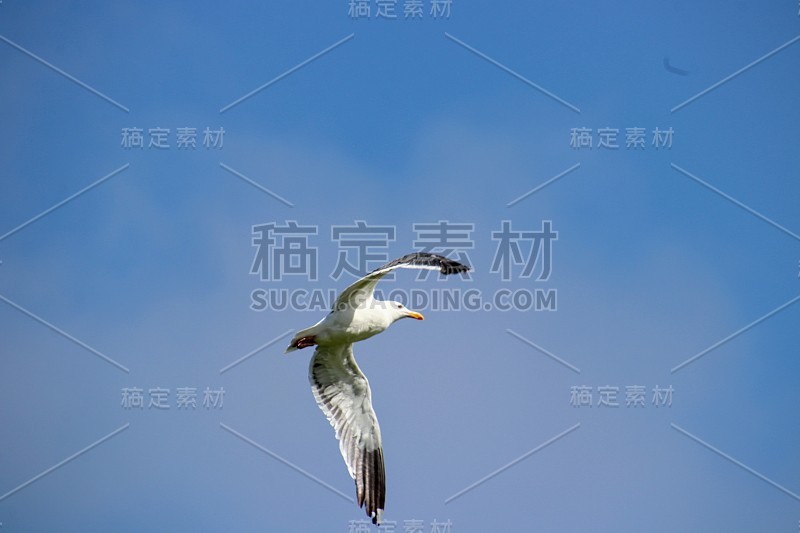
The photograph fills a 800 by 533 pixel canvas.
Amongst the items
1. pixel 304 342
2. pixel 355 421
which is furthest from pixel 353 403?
pixel 304 342

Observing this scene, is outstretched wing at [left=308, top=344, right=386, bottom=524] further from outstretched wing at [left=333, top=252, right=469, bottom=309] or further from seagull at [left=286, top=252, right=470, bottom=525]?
outstretched wing at [left=333, top=252, right=469, bottom=309]

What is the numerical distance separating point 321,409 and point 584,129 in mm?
5133

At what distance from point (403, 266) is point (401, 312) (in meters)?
1.86

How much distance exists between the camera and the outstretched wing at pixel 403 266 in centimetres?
772

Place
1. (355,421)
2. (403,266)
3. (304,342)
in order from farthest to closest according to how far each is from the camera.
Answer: (355,421), (304,342), (403,266)

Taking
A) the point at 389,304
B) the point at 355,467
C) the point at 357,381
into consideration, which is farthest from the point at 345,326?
the point at 355,467

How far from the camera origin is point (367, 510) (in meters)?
9.96

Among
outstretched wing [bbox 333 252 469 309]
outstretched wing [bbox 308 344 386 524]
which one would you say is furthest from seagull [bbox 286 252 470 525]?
outstretched wing [bbox 333 252 469 309]

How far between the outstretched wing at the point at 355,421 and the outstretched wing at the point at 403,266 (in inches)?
56.0

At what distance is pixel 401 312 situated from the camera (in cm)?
952

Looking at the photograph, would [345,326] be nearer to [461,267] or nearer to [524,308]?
[461,267]

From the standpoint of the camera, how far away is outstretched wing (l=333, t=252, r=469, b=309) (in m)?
7.72

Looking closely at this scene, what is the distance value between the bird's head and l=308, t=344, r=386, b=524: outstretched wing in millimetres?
908

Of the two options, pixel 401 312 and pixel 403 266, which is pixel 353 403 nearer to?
pixel 401 312
